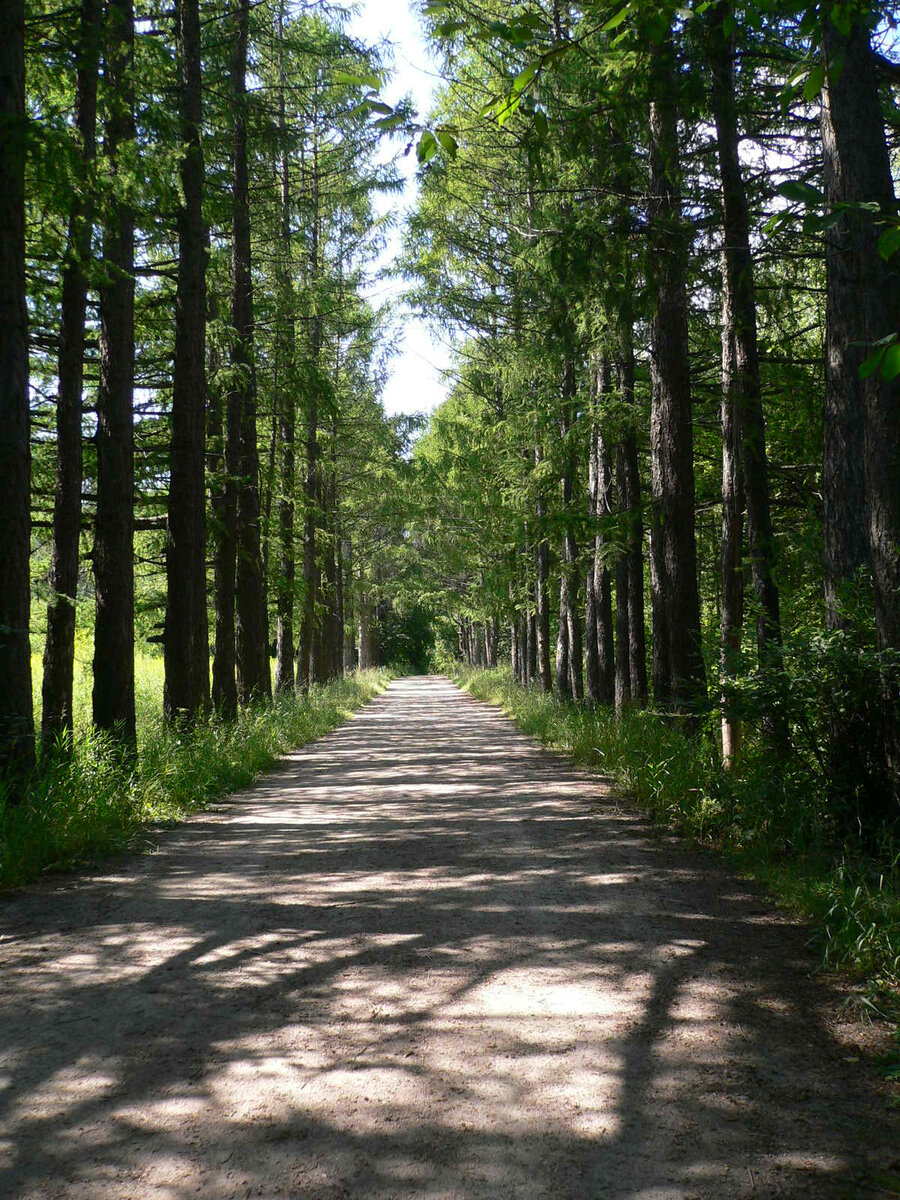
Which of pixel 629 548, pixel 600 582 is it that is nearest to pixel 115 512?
pixel 629 548

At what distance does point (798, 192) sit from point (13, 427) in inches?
274

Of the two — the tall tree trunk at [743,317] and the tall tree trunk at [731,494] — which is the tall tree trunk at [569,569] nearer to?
the tall tree trunk at [731,494]

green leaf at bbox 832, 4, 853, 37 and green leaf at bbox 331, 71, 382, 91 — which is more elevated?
green leaf at bbox 832, 4, 853, 37

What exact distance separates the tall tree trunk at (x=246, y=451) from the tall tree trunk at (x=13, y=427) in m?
6.75

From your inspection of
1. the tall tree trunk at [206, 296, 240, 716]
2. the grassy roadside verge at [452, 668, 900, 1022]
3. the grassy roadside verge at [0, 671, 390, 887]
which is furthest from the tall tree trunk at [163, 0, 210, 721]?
the grassy roadside verge at [452, 668, 900, 1022]

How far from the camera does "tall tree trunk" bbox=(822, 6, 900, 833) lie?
5.82 meters

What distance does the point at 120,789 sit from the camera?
8320 mm

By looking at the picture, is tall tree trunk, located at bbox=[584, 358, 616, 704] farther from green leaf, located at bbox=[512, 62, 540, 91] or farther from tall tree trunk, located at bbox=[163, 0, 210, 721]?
green leaf, located at bbox=[512, 62, 540, 91]

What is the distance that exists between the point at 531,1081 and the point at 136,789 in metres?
6.22

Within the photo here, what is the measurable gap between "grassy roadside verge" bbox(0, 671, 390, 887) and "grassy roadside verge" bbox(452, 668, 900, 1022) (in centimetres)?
472

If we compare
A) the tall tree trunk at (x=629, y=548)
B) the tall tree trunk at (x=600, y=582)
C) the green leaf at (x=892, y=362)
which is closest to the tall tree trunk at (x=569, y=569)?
the tall tree trunk at (x=600, y=582)

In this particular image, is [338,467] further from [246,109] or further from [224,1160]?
[224,1160]

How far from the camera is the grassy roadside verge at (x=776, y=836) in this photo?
4.30 m

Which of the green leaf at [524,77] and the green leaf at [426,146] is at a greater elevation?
the green leaf at [524,77]
